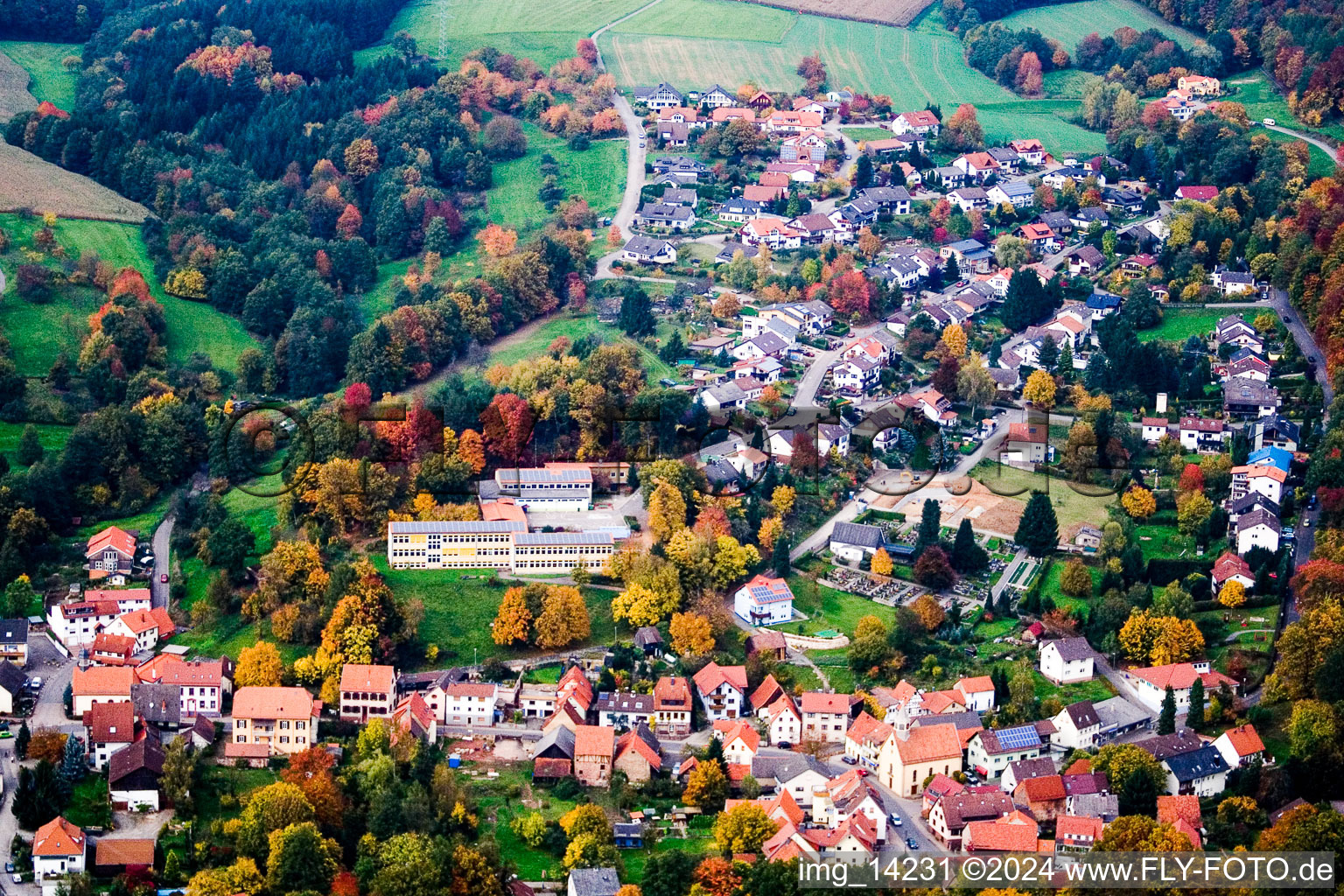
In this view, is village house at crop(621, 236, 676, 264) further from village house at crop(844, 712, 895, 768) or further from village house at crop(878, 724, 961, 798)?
village house at crop(878, 724, 961, 798)

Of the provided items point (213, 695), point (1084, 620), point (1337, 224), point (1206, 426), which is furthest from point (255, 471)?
point (1337, 224)

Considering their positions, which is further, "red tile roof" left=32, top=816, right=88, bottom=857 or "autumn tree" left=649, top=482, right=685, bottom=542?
"autumn tree" left=649, top=482, right=685, bottom=542

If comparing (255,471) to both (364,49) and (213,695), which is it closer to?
(213,695)

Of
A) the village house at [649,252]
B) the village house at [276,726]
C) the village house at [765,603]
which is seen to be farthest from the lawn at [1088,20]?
the village house at [276,726]

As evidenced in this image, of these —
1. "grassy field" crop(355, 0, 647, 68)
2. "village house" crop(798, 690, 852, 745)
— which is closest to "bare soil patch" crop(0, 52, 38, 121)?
"grassy field" crop(355, 0, 647, 68)

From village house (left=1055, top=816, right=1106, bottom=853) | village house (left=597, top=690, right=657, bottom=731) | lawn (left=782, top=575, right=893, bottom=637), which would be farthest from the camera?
lawn (left=782, top=575, right=893, bottom=637)

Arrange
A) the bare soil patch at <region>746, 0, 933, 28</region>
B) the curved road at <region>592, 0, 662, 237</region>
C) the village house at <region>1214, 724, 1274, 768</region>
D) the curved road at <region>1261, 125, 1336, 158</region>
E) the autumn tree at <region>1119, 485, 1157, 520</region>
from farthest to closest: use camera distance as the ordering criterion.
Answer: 1. the bare soil patch at <region>746, 0, 933, 28</region>
2. the curved road at <region>1261, 125, 1336, 158</region>
3. the curved road at <region>592, 0, 662, 237</region>
4. the autumn tree at <region>1119, 485, 1157, 520</region>
5. the village house at <region>1214, 724, 1274, 768</region>

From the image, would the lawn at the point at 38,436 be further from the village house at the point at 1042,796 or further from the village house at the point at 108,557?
the village house at the point at 1042,796
